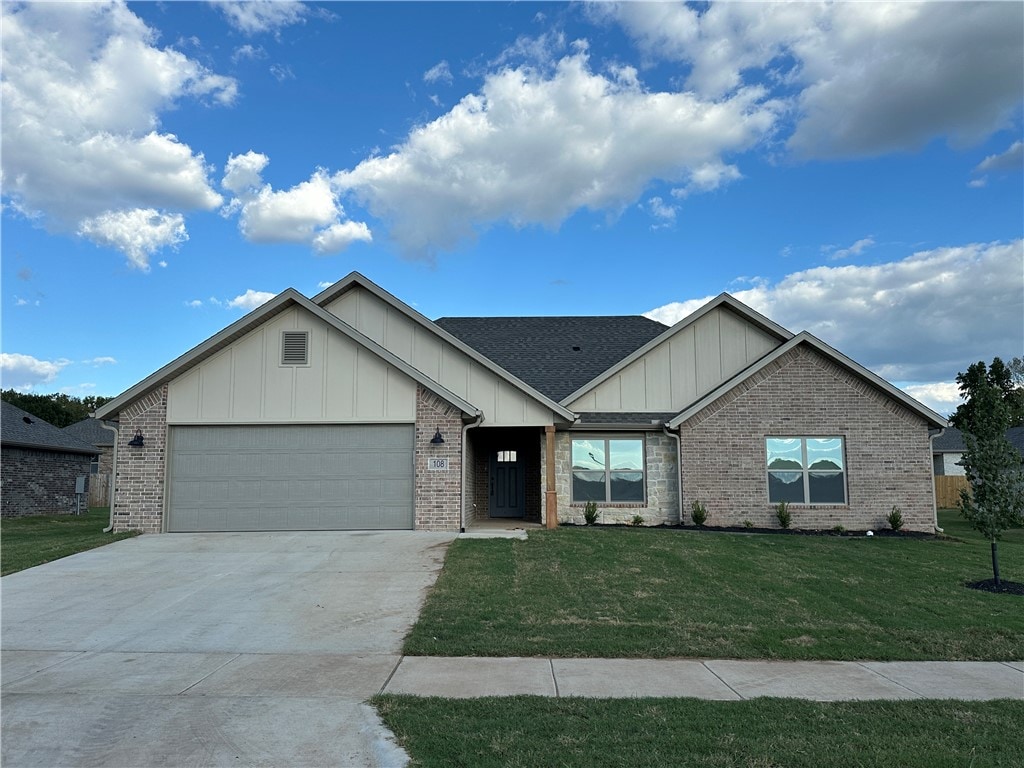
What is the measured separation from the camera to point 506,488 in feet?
67.9

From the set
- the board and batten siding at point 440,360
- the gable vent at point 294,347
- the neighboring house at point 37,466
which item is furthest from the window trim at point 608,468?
the neighboring house at point 37,466

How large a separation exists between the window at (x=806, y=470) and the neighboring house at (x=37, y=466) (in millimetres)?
24745

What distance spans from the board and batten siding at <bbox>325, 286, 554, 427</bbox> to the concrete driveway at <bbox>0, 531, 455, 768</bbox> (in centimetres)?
396

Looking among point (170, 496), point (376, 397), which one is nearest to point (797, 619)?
point (376, 397)

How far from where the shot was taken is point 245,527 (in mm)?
15492

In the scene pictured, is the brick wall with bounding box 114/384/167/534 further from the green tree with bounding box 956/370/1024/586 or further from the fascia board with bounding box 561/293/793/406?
the green tree with bounding box 956/370/1024/586

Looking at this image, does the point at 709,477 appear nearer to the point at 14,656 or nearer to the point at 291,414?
the point at 291,414

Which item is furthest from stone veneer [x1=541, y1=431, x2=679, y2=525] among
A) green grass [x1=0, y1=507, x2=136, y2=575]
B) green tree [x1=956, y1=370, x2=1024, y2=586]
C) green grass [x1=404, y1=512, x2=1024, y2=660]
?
green grass [x1=0, y1=507, x2=136, y2=575]

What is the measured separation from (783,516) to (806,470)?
4.61 ft

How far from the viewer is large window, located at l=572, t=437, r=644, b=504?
18156mm

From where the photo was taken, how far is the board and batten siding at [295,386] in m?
15.6

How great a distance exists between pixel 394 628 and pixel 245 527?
800cm

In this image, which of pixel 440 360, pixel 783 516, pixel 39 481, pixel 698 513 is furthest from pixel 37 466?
pixel 783 516

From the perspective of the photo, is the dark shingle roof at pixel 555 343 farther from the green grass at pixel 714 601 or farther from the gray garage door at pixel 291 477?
the green grass at pixel 714 601
